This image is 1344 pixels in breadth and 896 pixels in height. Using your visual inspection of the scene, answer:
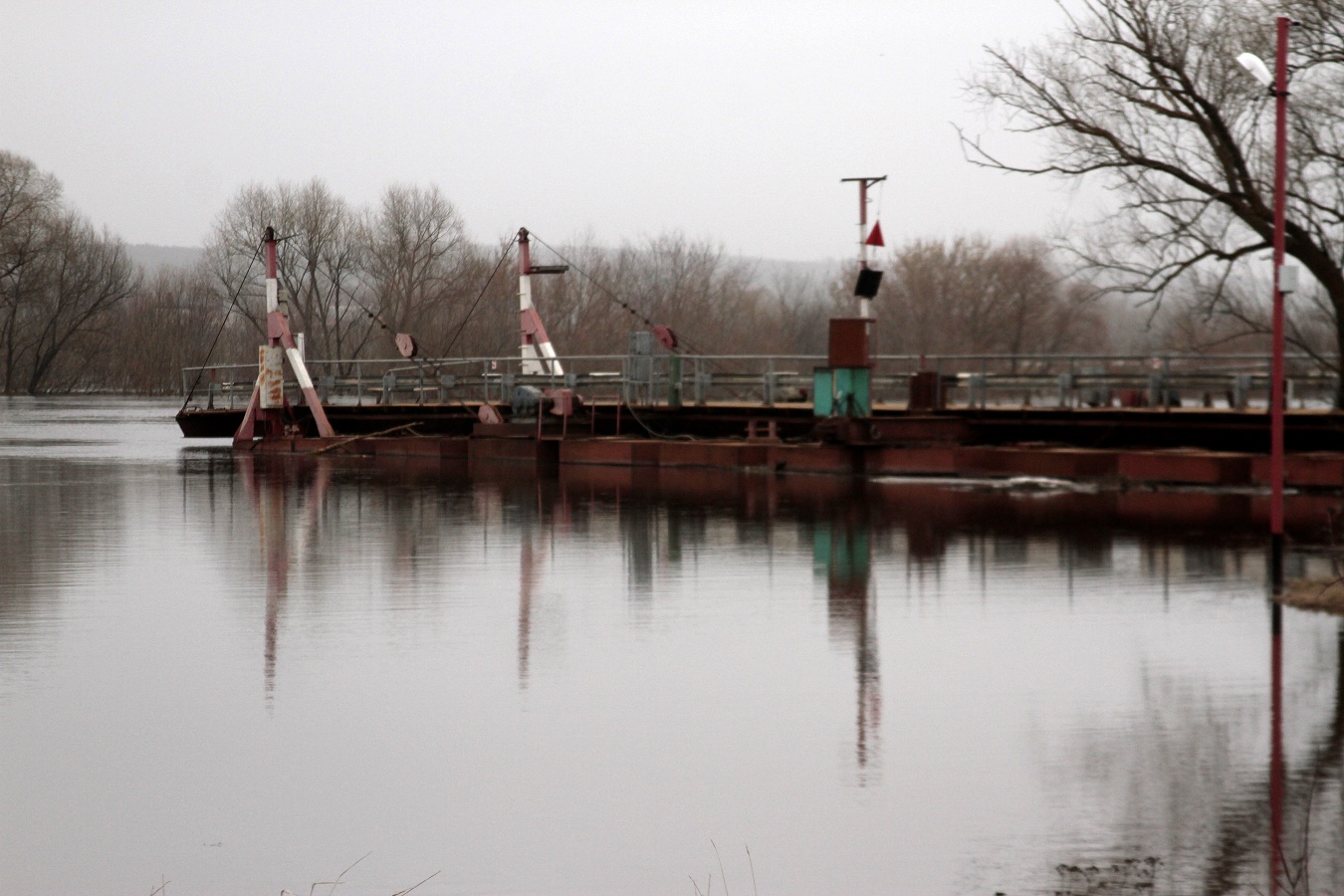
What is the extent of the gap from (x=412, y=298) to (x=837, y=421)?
60766mm

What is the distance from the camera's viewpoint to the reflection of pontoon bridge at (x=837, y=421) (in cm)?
2891

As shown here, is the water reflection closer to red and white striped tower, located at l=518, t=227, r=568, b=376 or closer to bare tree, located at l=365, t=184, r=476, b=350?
red and white striped tower, located at l=518, t=227, r=568, b=376

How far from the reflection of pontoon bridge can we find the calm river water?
9.96m

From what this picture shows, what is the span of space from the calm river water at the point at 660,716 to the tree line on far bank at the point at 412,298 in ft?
203

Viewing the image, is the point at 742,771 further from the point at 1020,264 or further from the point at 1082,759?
the point at 1020,264

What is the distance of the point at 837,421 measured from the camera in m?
31.0

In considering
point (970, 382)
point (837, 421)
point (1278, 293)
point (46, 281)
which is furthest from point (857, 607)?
point (46, 281)

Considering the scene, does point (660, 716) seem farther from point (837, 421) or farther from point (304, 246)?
point (304, 246)

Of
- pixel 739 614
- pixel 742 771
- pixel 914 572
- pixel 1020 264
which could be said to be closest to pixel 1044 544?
pixel 914 572

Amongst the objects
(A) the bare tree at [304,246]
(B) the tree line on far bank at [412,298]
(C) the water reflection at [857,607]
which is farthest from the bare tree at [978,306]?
(C) the water reflection at [857,607]

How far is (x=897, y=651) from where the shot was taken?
11555 mm

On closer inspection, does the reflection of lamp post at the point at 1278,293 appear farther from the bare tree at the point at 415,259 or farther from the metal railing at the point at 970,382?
the bare tree at the point at 415,259

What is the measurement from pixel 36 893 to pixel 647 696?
171 inches

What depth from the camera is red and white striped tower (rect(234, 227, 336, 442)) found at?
40.9 meters
